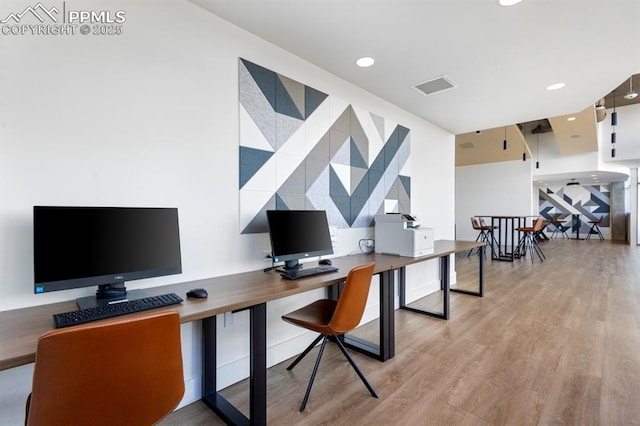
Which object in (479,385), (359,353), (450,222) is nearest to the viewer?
(479,385)

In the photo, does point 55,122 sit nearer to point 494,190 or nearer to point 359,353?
point 359,353

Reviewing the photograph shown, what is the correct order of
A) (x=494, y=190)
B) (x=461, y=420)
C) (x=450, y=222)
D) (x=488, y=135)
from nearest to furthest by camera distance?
(x=461, y=420), (x=450, y=222), (x=488, y=135), (x=494, y=190)

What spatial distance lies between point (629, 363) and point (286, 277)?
2915 millimetres

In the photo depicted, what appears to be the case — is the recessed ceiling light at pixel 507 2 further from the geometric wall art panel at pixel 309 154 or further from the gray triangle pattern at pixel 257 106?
the gray triangle pattern at pixel 257 106

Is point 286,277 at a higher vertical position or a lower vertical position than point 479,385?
higher

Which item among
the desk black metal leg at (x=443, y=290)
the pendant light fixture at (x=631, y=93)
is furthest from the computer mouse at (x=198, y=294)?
the pendant light fixture at (x=631, y=93)

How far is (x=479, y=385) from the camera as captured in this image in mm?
2299

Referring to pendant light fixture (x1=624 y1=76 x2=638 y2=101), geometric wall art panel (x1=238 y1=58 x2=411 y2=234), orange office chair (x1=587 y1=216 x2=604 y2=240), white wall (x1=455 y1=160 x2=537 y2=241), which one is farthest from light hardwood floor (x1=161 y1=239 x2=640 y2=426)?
orange office chair (x1=587 y1=216 x2=604 y2=240)

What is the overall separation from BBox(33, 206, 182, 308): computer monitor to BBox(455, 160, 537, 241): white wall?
1132 cm

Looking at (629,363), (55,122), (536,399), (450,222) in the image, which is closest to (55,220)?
(55,122)

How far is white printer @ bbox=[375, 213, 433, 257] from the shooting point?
10.4 feet

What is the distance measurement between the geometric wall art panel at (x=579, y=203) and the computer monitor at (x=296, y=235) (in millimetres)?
15125

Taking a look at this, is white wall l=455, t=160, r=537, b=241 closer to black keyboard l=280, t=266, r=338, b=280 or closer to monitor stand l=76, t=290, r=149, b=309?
black keyboard l=280, t=266, r=338, b=280

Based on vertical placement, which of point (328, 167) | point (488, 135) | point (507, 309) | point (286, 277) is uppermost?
point (488, 135)
